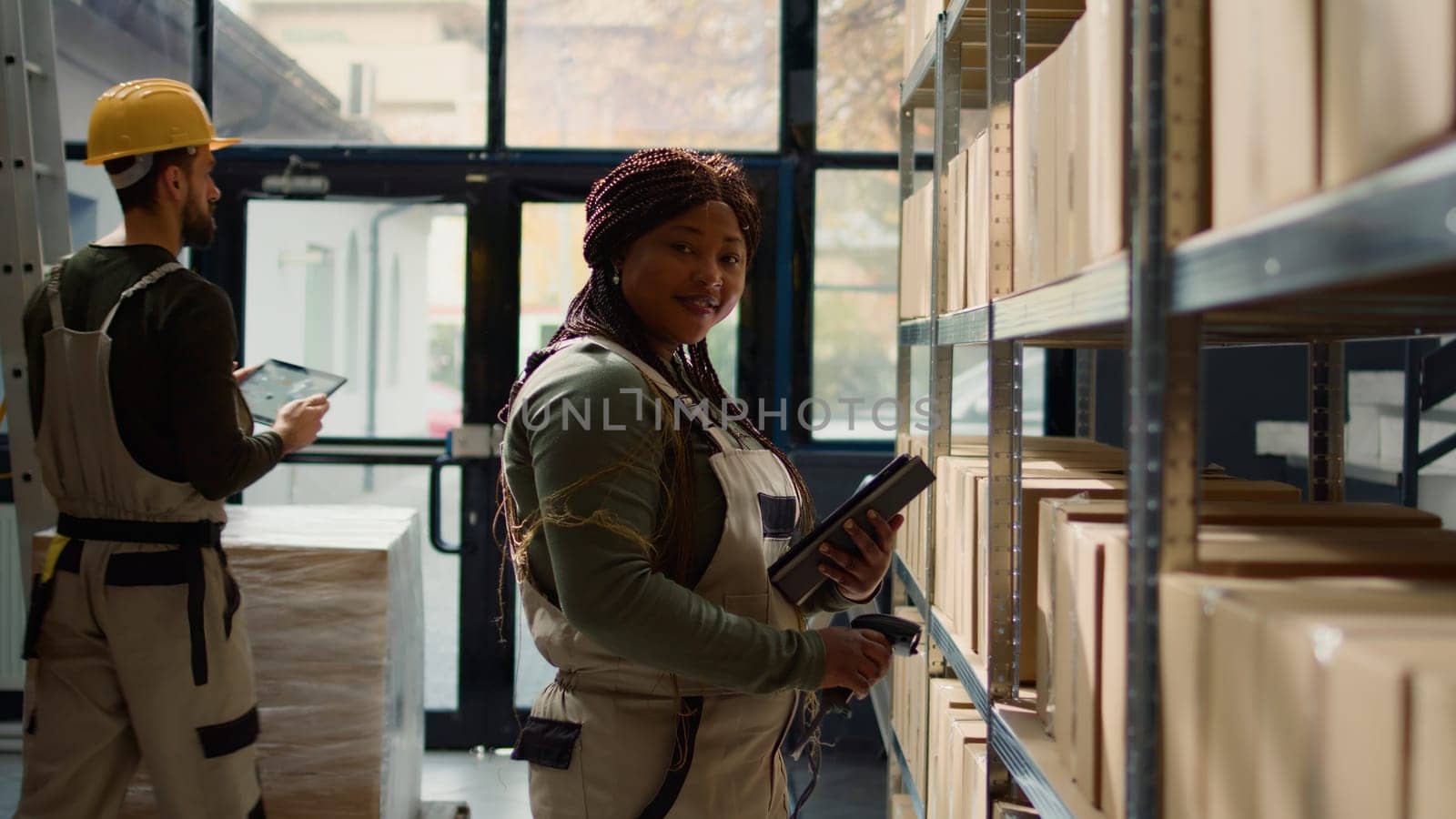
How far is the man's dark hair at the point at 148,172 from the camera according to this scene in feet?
7.23

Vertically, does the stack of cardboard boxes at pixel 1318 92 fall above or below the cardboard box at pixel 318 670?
above

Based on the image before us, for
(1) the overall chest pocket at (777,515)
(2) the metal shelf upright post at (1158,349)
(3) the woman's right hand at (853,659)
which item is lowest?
(3) the woman's right hand at (853,659)

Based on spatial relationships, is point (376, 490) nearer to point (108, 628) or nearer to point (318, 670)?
point (318, 670)

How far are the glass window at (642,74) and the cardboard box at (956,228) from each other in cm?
203

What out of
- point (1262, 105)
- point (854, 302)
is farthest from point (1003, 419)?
point (854, 302)

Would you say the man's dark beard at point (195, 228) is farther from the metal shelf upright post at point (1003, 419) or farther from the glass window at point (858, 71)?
the glass window at point (858, 71)

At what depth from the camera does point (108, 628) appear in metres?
2.09

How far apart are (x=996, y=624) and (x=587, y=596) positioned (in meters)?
0.59

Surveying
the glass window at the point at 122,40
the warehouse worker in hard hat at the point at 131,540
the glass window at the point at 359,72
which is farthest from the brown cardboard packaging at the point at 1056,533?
the glass window at the point at 122,40

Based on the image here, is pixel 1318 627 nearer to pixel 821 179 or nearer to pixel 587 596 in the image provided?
pixel 587 596

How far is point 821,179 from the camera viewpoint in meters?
4.08

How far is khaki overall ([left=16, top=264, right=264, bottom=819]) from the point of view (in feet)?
6.88

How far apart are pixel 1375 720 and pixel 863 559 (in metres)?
0.99

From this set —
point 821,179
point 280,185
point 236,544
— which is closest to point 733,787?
point 236,544
